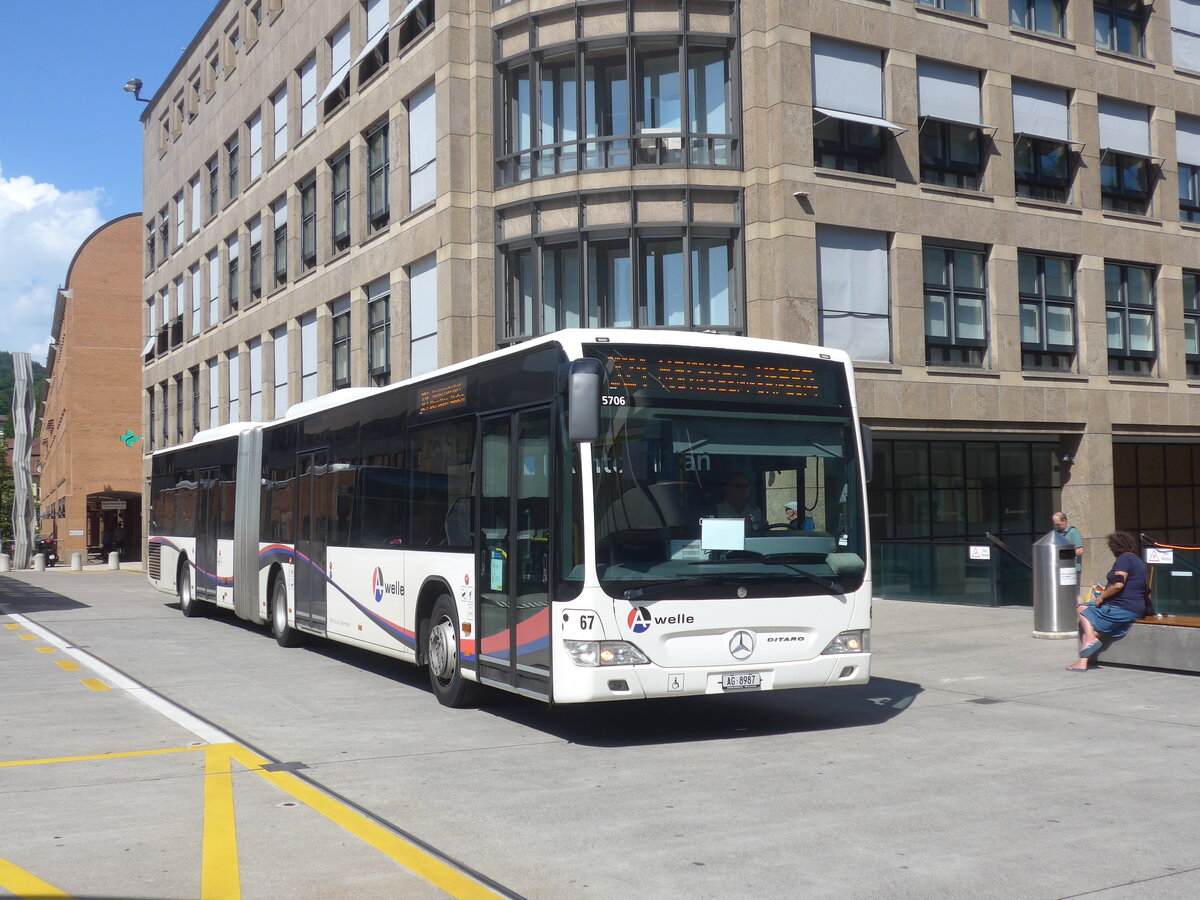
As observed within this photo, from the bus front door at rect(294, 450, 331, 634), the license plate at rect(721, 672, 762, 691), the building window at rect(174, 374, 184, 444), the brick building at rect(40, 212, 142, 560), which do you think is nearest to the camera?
the license plate at rect(721, 672, 762, 691)

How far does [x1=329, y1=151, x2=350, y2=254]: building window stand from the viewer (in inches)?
1224

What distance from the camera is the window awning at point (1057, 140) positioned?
88.2 feet

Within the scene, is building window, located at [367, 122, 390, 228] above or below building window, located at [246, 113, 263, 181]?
below

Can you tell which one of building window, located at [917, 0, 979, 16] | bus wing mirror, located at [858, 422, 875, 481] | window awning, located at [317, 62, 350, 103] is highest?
window awning, located at [317, 62, 350, 103]

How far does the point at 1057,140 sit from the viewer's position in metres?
27.5

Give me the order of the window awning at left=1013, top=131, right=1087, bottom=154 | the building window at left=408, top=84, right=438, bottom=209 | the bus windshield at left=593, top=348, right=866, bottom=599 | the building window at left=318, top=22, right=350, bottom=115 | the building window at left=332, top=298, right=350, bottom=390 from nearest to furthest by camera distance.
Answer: the bus windshield at left=593, top=348, right=866, bottom=599 < the building window at left=408, top=84, right=438, bottom=209 < the window awning at left=1013, top=131, right=1087, bottom=154 < the building window at left=318, top=22, right=350, bottom=115 < the building window at left=332, top=298, right=350, bottom=390

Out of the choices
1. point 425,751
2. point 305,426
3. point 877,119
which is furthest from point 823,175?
point 425,751

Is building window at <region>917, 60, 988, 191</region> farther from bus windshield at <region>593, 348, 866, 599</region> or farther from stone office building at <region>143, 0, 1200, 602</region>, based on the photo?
bus windshield at <region>593, 348, 866, 599</region>

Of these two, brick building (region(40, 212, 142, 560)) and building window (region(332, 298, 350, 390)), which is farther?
brick building (region(40, 212, 142, 560))

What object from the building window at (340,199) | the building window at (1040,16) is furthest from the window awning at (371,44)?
the building window at (1040,16)

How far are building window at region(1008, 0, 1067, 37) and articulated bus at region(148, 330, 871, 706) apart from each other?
66.6 ft

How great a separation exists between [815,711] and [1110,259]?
68.3 ft

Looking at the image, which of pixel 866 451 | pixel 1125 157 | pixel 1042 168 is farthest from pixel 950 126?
pixel 866 451

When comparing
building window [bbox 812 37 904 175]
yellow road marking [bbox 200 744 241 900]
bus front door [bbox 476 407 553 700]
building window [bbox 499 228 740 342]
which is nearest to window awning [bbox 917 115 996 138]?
building window [bbox 812 37 904 175]
